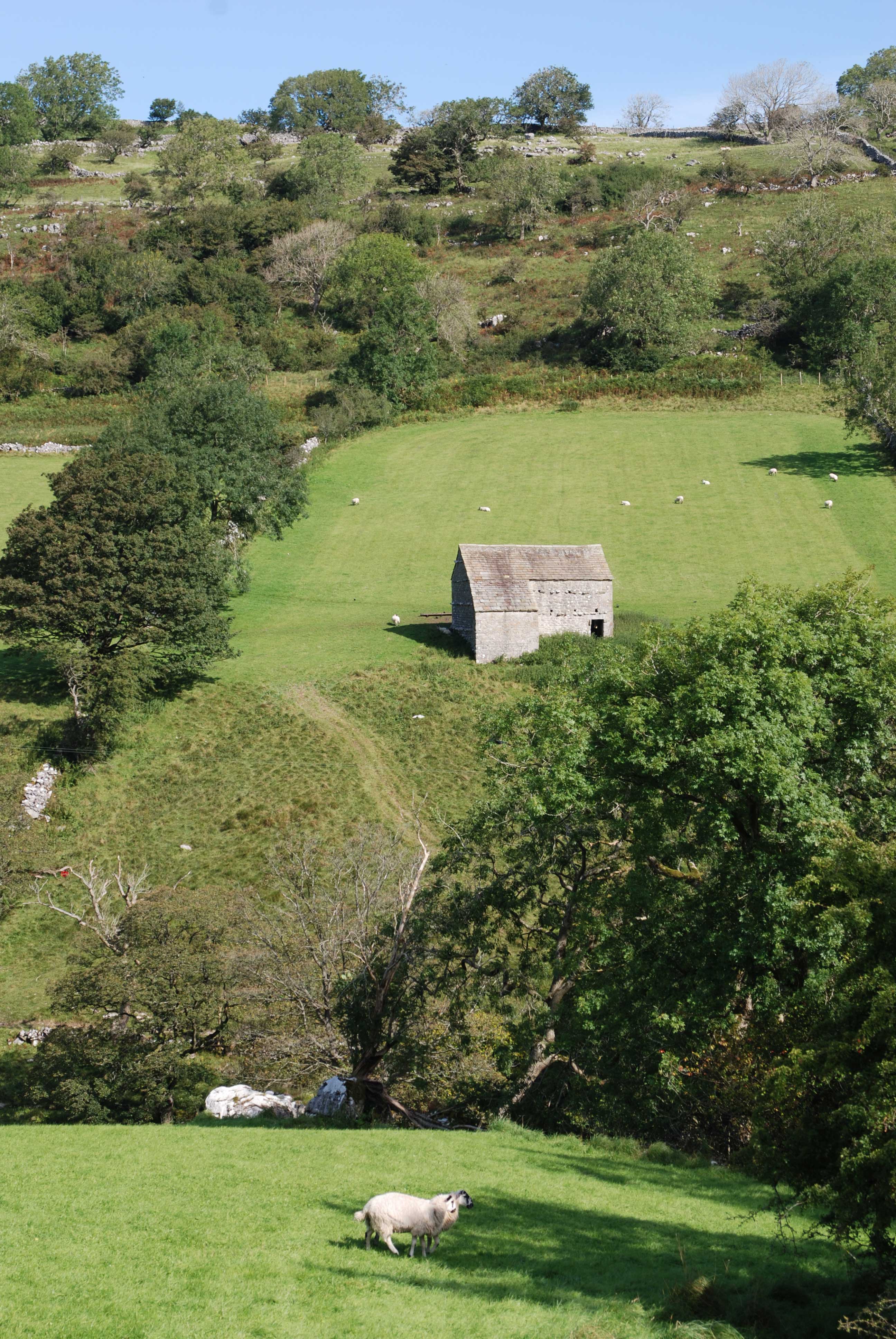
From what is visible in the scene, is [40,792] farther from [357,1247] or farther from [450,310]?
[450,310]

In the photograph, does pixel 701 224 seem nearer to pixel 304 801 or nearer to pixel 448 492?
pixel 448 492

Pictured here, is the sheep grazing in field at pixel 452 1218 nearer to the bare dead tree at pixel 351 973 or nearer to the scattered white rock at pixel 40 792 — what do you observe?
the bare dead tree at pixel 351 973

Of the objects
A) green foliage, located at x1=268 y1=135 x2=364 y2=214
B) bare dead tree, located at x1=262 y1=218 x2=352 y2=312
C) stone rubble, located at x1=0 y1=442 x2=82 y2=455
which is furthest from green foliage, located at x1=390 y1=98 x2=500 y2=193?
stone rubble, located at x1=0 y1=442 x2=82 y2=455

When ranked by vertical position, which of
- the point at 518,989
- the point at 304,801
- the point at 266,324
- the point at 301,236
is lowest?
the point at 304,801

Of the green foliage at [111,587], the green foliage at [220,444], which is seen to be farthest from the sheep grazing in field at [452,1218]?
the green foliage at [220,444]

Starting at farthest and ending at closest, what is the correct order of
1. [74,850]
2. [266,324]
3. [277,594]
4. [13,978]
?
[266,324]
[277,594]
[74,850]
[13,978]

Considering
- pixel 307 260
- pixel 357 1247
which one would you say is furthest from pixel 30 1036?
pixel 307 260

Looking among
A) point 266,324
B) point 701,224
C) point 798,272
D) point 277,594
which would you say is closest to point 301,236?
point 266,324

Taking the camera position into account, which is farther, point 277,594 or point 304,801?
point 277,594
